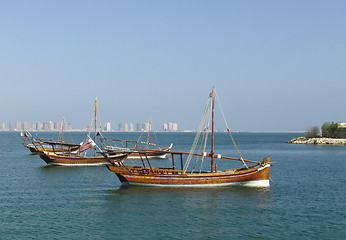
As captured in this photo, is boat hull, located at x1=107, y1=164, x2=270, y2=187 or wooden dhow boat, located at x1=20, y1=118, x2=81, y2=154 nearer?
boat hull, located at x1=107, y1=164, x2=270, y2=187

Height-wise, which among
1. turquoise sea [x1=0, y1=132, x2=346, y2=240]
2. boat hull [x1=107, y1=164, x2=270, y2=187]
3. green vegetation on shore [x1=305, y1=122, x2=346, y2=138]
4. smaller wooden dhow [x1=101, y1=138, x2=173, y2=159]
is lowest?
turquoise sea [x1=0, y1=132, x2=346, y2=240]

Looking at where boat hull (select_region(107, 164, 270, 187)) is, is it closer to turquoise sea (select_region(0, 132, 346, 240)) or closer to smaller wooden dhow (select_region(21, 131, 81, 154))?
turquoise sea (select_region(0, 132, 346, 240))

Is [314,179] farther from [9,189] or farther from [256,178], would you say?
[9,189]

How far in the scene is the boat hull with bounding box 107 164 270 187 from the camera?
4359 cm

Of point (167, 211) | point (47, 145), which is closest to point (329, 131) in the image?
point (47, 145)

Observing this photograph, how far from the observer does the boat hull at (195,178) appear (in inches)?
1716

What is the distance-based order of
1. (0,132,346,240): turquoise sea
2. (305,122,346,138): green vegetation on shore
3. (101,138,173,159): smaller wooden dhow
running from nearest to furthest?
(0,132,346,240): turquoise sea, (101,138,173,159): smaller wooden dhow, (305,122,346,138): green vegetation on shore

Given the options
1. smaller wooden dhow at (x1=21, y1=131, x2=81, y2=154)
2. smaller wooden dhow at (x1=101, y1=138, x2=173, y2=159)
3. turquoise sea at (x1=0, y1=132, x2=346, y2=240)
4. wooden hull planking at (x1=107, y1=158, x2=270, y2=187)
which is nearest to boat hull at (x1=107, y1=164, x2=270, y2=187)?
wooden hull planking at (x1=107, y1=158, x2=270, y2=187)

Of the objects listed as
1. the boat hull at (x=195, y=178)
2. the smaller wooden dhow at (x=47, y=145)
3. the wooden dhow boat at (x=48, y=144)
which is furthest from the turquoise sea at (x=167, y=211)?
the wooden dhow boat at (x=48, y=144)

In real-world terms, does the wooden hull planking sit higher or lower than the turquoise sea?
higher

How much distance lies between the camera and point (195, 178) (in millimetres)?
43531

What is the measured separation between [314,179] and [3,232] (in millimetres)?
43135

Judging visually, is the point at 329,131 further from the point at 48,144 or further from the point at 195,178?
the point at 195,178

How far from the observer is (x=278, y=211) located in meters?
33.2
